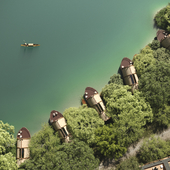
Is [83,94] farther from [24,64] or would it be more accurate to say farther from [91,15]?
[91,15]

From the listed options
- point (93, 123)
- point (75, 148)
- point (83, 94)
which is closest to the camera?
point (75, 148)

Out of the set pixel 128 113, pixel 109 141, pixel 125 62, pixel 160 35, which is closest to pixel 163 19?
pixel 160 35

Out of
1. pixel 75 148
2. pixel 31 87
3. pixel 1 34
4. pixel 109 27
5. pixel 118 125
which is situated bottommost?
pixel 75 148

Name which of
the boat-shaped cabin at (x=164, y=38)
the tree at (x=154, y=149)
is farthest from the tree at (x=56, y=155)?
the boat-shaped cabin at (x=164, y=38)

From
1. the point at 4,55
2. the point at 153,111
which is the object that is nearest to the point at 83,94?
the point at 153,111

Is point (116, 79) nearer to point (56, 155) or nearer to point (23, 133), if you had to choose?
point (56, 155)

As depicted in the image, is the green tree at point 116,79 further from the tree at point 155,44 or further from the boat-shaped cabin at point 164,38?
the boat-shaped cabin at point 164,38

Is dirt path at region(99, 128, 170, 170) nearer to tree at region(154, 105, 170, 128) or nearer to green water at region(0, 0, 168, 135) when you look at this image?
tree at region(154, 105, 170, 128)
